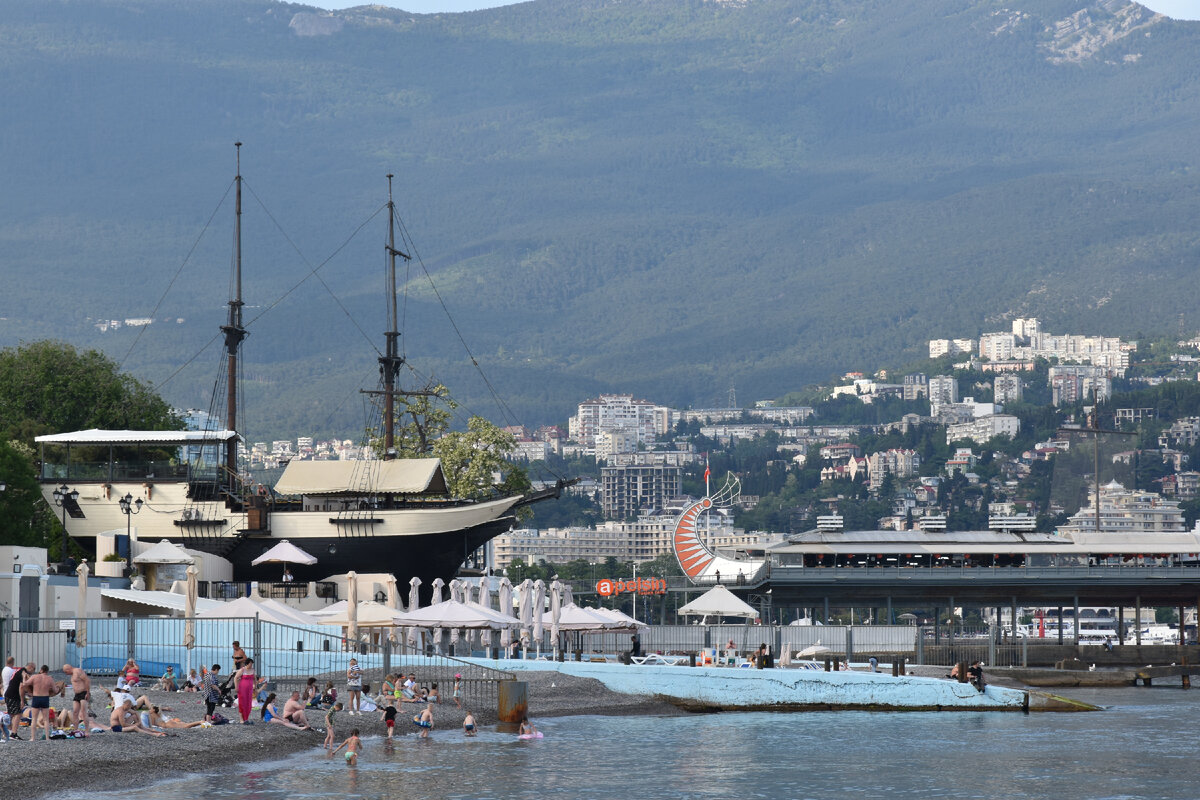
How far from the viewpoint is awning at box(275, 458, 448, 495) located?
238 feet

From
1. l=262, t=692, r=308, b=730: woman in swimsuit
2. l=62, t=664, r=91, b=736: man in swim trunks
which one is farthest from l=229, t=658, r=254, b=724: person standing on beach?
l=62, t=664, r=91, b=736: man in swim trunks

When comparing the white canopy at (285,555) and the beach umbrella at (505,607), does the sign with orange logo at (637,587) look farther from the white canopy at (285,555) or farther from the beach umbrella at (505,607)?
the white canopy at (285,555)

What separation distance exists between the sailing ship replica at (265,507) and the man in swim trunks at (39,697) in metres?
34.5

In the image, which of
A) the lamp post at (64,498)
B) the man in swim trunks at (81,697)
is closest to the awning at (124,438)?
the lamp post at (64,498)

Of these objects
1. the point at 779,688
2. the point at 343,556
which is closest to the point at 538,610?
the point at 779,688

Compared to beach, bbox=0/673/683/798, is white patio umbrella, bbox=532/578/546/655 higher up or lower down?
higher up

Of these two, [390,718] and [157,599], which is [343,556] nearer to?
[157,599]

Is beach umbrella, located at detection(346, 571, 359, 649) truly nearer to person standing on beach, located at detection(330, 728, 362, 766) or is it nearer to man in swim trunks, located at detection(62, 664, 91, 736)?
person standing on beach, located at detection(330, 728, 362, 766)

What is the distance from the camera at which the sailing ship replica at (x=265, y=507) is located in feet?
234

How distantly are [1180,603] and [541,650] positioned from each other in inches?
1639

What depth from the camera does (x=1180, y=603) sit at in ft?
303

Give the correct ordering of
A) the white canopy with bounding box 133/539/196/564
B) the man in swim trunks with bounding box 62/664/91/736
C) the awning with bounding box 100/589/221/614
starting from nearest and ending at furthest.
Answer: the man in swim trunks with bounding box 62/664/91/736 → the awning with bounding box 100/589/221/614 → the white canopy with bounding box 133/539/196/564

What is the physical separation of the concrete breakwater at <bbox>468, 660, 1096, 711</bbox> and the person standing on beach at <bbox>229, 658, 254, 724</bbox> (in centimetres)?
1495

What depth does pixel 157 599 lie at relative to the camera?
55688mm
